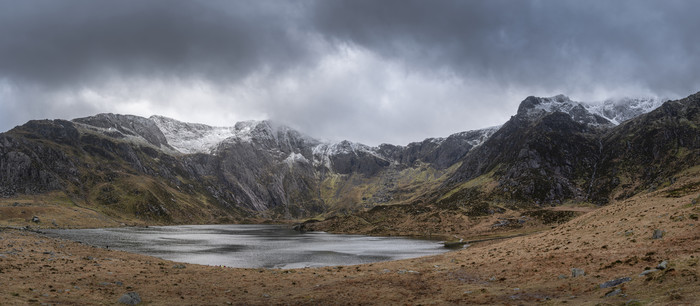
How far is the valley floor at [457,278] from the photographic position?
23.9m

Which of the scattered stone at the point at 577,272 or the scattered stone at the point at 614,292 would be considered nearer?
the scattered stone at the point at 614,292

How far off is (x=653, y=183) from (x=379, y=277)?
705ft

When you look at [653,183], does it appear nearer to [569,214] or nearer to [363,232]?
[569,214]

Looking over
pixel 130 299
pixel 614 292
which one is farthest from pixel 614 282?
pixel 130 299

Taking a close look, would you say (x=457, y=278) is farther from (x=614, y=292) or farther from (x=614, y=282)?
(x=614, y=292)

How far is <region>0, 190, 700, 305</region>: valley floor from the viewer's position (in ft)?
78.5

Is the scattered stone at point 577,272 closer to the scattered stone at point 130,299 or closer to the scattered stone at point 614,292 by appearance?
the scattered stone at point 614,292

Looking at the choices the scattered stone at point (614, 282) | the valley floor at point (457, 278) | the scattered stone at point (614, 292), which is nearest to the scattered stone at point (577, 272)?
the valley floor at point (457, 278)

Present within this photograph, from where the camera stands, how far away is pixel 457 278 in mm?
38156

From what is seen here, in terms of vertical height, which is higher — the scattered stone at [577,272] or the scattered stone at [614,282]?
the scattered stone at [614,282]

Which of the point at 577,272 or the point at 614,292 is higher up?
the point at 614,292

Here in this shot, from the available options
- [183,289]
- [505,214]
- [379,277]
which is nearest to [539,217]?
[505,214]

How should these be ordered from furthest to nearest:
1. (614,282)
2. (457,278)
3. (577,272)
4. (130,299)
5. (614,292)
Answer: (457,278)
(577,272)
(130,299)
(614,282)
(614,292)

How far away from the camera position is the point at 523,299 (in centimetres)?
2539
